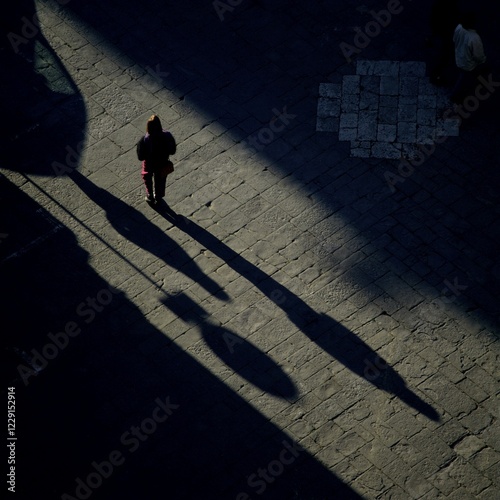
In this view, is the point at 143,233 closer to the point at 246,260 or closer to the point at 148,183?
the point at 148,183

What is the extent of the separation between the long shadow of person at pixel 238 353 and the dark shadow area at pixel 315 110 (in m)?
2.13

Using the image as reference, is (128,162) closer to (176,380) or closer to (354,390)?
(176,380)

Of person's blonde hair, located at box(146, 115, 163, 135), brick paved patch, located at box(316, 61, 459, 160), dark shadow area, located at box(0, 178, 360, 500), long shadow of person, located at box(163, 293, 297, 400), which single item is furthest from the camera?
brick paved patch, located at box(316, 61, 459, 160)

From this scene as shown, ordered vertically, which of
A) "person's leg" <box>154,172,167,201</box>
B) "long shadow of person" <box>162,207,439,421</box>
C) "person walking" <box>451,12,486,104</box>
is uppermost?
"person's leg" <box>154,172,167,201</box>

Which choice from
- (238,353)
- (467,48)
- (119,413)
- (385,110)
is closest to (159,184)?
(238,353)

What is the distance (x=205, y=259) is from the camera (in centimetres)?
1020

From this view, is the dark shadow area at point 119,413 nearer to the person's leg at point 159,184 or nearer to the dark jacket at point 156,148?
the person's leg at point 159,184

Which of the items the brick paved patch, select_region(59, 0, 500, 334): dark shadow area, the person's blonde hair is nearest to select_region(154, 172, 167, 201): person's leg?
the person's blonde hair

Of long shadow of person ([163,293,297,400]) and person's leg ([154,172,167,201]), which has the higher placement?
person's leg ([154,172,167,201])

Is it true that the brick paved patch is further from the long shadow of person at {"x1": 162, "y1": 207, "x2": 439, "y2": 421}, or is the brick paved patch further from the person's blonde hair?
the person's blonde hair

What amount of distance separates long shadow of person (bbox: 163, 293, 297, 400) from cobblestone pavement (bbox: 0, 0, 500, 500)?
0.08 ft

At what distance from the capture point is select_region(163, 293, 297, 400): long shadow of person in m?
9.09

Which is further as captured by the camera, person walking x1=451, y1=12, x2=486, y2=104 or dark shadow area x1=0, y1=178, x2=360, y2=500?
person walking x1=451, y1=12, x2=486, y2=104

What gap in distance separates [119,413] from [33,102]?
5.70 m
